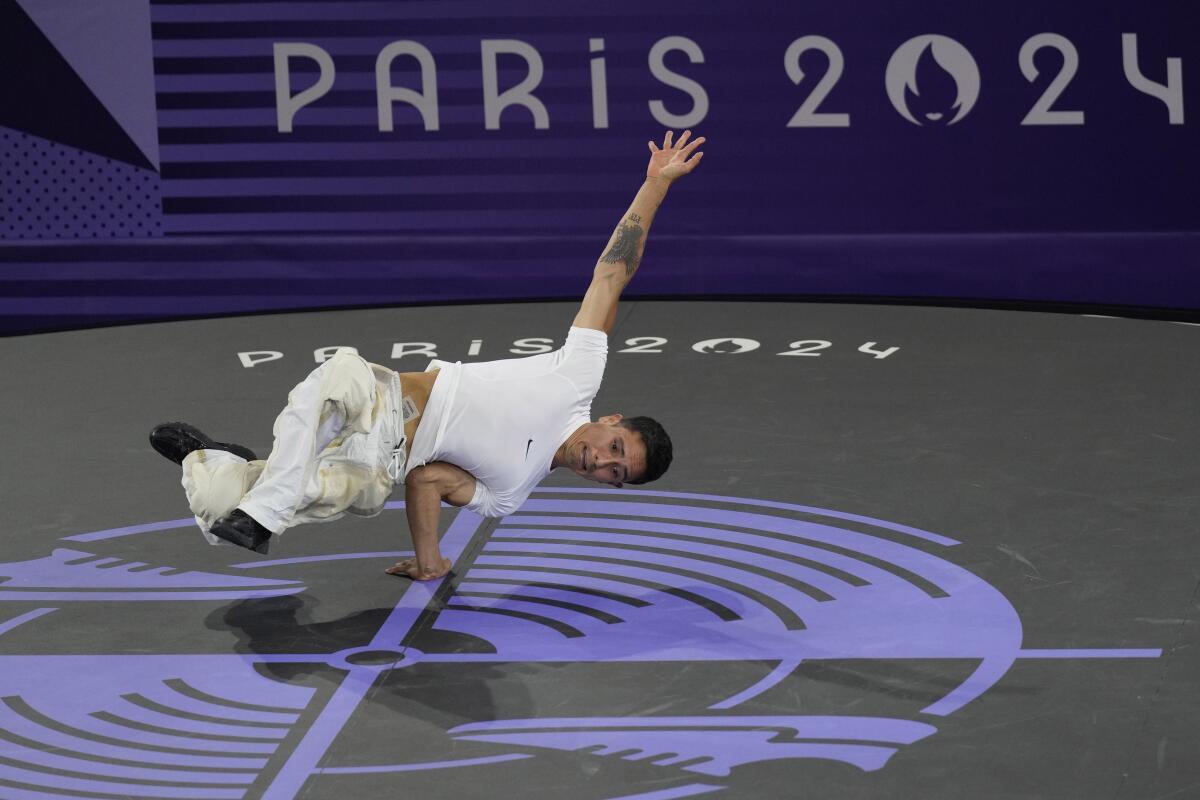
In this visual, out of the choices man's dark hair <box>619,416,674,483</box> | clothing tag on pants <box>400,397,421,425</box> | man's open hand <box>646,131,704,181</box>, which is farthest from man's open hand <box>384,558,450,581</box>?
man's open hand <box>646,131,704,181</box>

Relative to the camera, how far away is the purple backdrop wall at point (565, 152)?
836 cm

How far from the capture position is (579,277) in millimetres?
8781

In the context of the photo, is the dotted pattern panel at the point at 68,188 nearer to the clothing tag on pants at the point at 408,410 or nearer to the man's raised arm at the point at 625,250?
the man's raised arm at the point at 625,250

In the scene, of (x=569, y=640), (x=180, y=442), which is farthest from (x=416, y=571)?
(x=180, y=442)

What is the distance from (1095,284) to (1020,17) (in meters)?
1.40

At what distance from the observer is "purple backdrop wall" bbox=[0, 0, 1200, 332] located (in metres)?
8.36

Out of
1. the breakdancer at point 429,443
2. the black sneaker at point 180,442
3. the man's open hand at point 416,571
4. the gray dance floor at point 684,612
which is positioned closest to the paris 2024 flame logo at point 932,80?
the gray dance floor at point 684,612

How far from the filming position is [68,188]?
874 cm

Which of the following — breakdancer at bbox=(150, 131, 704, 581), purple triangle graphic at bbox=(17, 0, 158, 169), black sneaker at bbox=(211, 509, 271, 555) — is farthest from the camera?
purple triangle graphic at bbox=(17, 0, 158, 169)

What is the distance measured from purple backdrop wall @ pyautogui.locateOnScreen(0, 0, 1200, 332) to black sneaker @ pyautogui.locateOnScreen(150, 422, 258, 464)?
4152 mm

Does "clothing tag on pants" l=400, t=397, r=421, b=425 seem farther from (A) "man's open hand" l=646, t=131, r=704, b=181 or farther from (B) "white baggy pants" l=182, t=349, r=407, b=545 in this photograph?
(A) "man's open hand" l=646, t=131, r=704, b=181

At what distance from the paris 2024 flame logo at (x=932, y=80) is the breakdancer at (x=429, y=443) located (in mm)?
4232

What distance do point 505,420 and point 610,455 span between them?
12.7 inches

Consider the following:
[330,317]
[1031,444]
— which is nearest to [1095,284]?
[1031,444]
